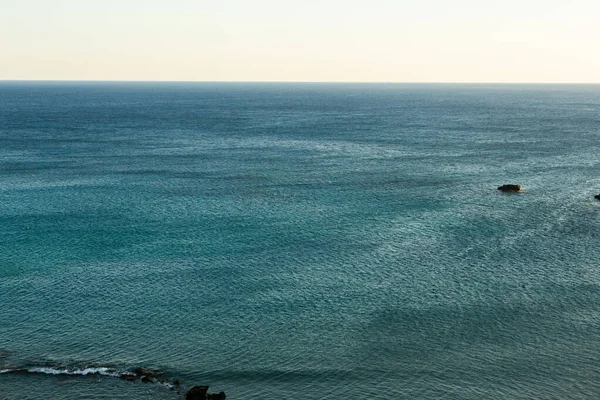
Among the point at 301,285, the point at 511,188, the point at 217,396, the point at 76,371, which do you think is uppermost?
the point at 511,188

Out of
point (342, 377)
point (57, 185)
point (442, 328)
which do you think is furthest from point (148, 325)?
point (57, 185)

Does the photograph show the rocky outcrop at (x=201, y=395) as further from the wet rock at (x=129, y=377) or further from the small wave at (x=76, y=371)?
the small wave at (x=76, y=371)

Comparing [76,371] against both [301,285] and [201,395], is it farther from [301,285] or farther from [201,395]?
[301,285]

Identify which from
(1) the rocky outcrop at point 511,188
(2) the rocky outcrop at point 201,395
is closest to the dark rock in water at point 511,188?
(1) the rocky outcrop at point 511,188

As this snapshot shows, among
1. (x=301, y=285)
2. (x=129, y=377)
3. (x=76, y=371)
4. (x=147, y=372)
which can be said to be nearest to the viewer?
(x=129, y=377)

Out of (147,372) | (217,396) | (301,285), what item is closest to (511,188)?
(301,285)

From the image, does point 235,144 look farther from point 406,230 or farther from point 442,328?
point 442,328
